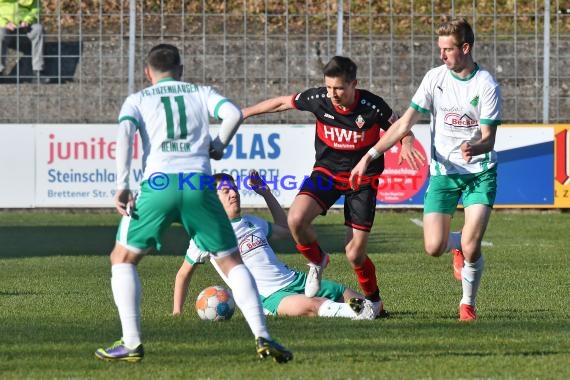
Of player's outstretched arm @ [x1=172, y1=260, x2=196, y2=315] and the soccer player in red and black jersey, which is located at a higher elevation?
the soccer player in red and black jersey

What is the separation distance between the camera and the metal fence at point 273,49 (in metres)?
21.6

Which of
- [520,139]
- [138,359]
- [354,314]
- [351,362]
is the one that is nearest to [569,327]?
[354,314]

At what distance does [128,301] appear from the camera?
722 centimetres

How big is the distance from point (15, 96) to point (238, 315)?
12673mm

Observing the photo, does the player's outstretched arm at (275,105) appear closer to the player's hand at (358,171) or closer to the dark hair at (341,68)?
the dark hair at (341,68)

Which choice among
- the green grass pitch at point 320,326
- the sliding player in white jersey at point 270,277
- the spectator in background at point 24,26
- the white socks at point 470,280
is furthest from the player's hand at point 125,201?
the spectator in background at point 24,26

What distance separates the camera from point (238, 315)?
1004 cm

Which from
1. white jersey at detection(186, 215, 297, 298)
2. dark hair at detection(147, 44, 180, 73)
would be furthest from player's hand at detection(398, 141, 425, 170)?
dark hair at detection(147, 44, 180, 73)

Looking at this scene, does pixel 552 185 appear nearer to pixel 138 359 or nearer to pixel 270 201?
pixel 270 201

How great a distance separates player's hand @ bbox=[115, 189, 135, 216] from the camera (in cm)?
711

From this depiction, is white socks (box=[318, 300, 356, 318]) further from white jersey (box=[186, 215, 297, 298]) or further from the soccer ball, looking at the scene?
the soccer ball

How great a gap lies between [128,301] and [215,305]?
2.30m

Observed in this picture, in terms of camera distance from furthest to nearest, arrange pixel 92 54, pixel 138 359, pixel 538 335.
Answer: pixel 92 54 < pixel 538 335 < pixel 138 359

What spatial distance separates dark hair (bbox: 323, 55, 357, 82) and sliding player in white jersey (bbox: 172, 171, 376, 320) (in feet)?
3.07
